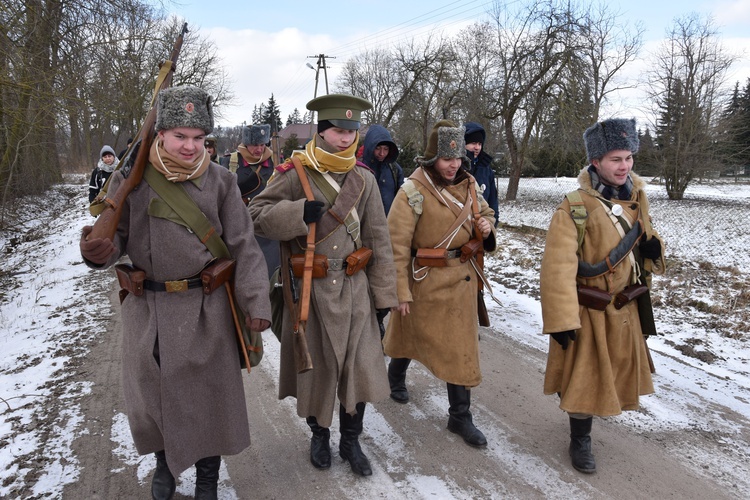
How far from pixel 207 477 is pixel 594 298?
2468mm

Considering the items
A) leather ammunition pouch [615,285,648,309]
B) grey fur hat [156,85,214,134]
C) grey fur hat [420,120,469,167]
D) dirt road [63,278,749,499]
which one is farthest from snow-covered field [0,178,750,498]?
grey fur hat [420,120,469,167]

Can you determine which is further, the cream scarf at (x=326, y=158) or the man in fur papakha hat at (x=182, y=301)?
the cream scarf at (x=326, y=158)

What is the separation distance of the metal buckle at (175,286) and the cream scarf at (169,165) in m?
0.51

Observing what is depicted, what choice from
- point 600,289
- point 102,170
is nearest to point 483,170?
point 600,289

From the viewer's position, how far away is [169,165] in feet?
8.14

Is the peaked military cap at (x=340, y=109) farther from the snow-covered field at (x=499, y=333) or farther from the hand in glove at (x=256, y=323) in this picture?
the snow-covered field at (x=499, y=333)

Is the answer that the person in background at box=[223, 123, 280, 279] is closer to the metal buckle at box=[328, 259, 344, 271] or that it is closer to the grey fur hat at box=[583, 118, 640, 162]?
the metal buckle at box=[328, 259, 344, 271]

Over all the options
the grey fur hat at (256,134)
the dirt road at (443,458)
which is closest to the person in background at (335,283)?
the dirt road at (443,458)

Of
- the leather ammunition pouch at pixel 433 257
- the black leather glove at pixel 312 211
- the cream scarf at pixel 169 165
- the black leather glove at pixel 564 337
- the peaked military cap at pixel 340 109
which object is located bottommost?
the black leather glove at pixel 564 337

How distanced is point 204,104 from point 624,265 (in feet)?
8.65

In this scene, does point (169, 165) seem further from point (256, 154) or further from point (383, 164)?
point (256, 154)

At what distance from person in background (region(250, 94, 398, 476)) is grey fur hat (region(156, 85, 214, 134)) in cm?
70

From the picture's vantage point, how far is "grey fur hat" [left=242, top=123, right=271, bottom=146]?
6352mm

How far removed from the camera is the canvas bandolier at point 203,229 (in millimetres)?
2502
